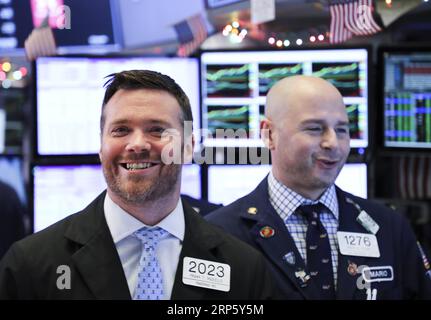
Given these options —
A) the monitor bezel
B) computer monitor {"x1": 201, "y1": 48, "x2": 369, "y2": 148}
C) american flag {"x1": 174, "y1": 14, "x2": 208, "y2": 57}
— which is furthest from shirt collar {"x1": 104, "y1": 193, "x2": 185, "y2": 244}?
the monitor bezel

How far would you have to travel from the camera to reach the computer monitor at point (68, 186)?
2.61 meters

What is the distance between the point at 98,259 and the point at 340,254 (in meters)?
0.68

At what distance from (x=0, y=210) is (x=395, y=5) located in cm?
161

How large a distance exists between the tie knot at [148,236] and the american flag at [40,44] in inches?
39.9

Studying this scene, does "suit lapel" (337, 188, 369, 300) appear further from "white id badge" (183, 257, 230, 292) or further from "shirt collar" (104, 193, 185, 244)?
"shirt collar" (104, 193, 185, 244)

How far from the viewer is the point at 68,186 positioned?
8.73ft

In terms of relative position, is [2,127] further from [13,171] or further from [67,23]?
[67,23]

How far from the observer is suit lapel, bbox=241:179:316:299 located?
6.29ft

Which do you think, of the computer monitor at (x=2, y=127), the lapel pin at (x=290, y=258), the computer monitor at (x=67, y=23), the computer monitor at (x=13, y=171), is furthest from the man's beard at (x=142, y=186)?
the computer monitor at (x=2, y=127)

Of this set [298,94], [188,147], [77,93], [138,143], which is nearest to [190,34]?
[77,93]

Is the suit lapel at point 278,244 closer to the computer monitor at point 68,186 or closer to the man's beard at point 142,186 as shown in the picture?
the man's beard at point 142,186

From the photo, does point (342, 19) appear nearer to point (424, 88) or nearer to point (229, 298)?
point (424, 88)

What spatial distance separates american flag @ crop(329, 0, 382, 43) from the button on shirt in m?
0.93
